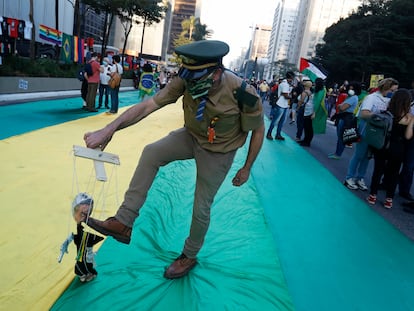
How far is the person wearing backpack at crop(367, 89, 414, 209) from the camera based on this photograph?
4.25 metres

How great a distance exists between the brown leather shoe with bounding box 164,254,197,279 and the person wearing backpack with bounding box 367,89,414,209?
3.25 m

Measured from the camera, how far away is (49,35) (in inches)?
568

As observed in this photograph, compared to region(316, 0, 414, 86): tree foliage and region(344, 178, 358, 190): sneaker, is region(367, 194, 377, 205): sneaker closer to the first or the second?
region(344, 178, 358, 190): sneaker

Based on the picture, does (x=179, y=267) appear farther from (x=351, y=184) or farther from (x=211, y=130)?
(x=351, y=184)

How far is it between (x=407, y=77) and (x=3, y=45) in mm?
34710

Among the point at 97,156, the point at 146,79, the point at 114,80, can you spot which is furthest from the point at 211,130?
the point at 146,79

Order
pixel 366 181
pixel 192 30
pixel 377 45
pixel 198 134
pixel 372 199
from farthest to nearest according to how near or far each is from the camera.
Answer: pixel 192 30 → pixel 377 45 → pixel 366 181 → pixel 372 199 → pixel 198 134

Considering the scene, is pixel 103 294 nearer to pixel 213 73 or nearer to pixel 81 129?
pixel 213 73

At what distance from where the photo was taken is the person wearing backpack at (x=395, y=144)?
4.25 metres

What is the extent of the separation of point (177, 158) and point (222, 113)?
449 millimetres

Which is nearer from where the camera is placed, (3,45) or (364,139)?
(364,139)

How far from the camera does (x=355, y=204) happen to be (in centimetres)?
453

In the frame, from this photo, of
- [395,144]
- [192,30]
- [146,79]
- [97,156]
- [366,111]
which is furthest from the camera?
[192,30]

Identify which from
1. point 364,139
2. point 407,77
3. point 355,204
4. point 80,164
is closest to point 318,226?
point 355,204
